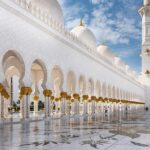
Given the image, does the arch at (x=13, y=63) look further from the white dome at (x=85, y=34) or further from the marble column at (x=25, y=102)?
the white dome at (x=85, y=34)

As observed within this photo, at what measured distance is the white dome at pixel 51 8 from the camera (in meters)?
13.0

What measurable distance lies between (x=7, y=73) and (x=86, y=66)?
4616mm

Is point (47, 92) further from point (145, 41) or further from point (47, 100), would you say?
point (145, 41)

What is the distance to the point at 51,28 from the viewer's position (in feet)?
43.1

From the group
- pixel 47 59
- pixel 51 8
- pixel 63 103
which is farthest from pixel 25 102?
pixel 51 8

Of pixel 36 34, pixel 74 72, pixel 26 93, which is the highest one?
pixel 36 34

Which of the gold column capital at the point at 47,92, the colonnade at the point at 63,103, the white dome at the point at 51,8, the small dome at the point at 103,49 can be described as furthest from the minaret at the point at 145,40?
the gold column capital at the point at 47,92

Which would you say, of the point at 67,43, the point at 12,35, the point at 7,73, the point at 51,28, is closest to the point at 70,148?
the point at 12,35

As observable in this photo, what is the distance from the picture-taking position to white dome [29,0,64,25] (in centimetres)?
1302

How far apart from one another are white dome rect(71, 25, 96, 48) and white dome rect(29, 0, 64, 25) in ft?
20.6

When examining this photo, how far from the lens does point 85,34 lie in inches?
854

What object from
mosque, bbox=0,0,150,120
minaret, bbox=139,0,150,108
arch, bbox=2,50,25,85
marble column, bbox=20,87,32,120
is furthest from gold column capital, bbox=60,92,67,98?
minaret, bbox=139,0,150,108

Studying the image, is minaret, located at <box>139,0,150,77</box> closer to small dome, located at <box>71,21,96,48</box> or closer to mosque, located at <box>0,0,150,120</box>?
mosque, located at <box>0,0,150,120</box>

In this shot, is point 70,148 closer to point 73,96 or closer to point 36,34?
point 36,34
